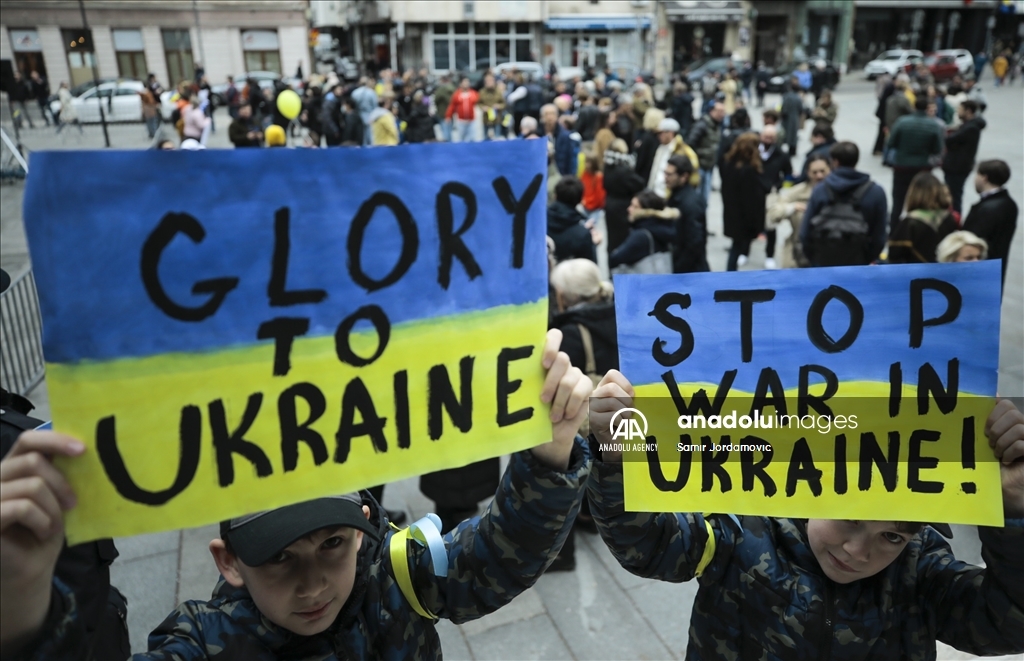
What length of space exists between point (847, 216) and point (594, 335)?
3.14 metres

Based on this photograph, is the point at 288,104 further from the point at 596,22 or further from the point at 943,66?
the point at 596,22

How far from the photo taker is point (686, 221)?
6.52m

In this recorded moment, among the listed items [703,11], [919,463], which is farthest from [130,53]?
[703,11]

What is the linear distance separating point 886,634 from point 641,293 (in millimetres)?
945

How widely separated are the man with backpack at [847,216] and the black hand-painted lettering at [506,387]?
4900 millimetres

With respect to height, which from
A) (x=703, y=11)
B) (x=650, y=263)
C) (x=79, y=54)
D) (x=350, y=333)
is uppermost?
(x=703, y=11)

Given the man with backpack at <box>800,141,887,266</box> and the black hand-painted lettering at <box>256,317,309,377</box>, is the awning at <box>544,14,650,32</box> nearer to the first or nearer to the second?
the man with backpack at <box>800,141,887,266</box>

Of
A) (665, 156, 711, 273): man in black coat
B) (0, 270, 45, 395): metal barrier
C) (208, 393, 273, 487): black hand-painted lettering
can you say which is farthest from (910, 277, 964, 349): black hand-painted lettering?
(0, 270, 45, 395): metal barrier

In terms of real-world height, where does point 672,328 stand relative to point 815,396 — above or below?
above

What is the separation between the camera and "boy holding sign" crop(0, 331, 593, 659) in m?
1.47

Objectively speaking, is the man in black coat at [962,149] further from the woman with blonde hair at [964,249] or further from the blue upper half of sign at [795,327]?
the blue upper half of sign at [795,327]

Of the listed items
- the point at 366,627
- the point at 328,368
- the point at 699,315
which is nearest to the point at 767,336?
the point at 699,315

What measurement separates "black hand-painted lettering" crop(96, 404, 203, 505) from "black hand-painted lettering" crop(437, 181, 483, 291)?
0.47 m

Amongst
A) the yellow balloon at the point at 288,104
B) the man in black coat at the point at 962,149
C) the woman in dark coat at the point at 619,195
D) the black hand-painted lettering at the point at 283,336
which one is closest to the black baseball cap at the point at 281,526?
the black hand-painted lettering at the point at 283,336
